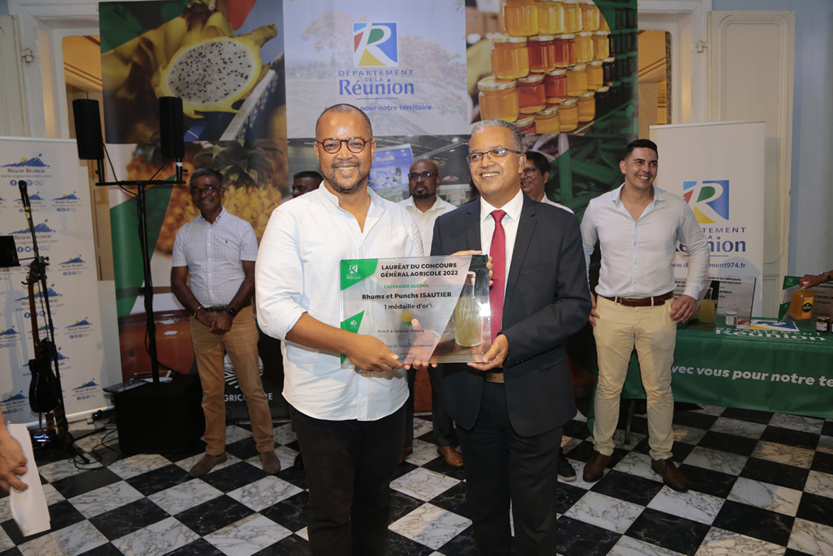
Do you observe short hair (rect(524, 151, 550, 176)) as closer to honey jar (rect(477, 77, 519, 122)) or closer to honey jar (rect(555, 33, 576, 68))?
honey jar (rect(477, 77, 519, 122))

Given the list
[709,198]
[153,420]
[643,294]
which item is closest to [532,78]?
[709,198]

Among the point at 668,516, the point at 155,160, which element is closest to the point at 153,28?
the point at 155,160

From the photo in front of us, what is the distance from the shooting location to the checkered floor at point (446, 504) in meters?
2.56

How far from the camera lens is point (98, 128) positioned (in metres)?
3.69

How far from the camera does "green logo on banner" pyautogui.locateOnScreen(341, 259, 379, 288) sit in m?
1.59

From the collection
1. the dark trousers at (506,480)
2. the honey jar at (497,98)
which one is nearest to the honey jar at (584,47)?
the honey jar at (497,98)

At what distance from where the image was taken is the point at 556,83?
14.9 ft

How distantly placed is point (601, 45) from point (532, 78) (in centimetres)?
68

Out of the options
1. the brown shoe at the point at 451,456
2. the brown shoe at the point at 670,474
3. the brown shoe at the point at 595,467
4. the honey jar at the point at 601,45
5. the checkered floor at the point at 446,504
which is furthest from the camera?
the honey jar at the point at 601,45

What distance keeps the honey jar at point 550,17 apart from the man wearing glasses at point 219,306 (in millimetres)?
3064

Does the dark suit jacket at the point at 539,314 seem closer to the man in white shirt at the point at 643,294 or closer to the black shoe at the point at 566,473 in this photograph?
the man in white shirt at the point at 643,294

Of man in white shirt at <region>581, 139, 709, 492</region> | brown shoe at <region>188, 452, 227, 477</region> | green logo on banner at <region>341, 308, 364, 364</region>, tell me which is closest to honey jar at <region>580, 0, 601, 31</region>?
man in white shirt at <region>581, 139, 709, 492</region>

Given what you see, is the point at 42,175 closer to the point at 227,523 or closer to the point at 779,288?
the point at 227,523

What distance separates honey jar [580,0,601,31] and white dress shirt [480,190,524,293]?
341 centimetres
